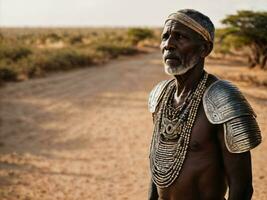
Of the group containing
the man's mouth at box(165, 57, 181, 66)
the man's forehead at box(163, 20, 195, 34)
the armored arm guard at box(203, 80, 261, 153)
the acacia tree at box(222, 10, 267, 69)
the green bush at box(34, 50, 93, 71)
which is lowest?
the green bush at box(34, 50, 93, 71)

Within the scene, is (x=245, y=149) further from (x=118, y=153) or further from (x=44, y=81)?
(x=44, y=81)

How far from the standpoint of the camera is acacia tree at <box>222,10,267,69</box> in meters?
10.5

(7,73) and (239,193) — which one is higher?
(239,193)

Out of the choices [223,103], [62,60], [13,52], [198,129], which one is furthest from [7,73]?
[223,103]

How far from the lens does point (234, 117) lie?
163 centimetres

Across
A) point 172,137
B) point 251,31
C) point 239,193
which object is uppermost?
point 172,137

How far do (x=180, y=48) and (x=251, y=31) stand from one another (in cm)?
1030

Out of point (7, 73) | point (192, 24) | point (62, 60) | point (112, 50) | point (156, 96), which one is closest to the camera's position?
point (192, 24)

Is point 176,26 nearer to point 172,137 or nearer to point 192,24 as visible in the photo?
point 192,24

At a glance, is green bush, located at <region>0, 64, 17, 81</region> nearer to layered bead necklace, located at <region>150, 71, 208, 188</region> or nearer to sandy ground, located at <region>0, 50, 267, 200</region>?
sandy ground, located at <region>0, 50, 267, 200</region>

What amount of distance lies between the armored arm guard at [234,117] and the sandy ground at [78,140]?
323 centimetres

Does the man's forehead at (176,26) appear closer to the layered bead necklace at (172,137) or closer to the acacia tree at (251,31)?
the layered bead necklace at (172,137)

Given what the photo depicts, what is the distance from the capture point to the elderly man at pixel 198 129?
65.2 inches

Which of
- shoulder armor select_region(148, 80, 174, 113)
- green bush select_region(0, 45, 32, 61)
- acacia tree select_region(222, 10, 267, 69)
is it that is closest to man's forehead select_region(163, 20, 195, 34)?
shoulder armor select_region(148, 80, 174, 113)
